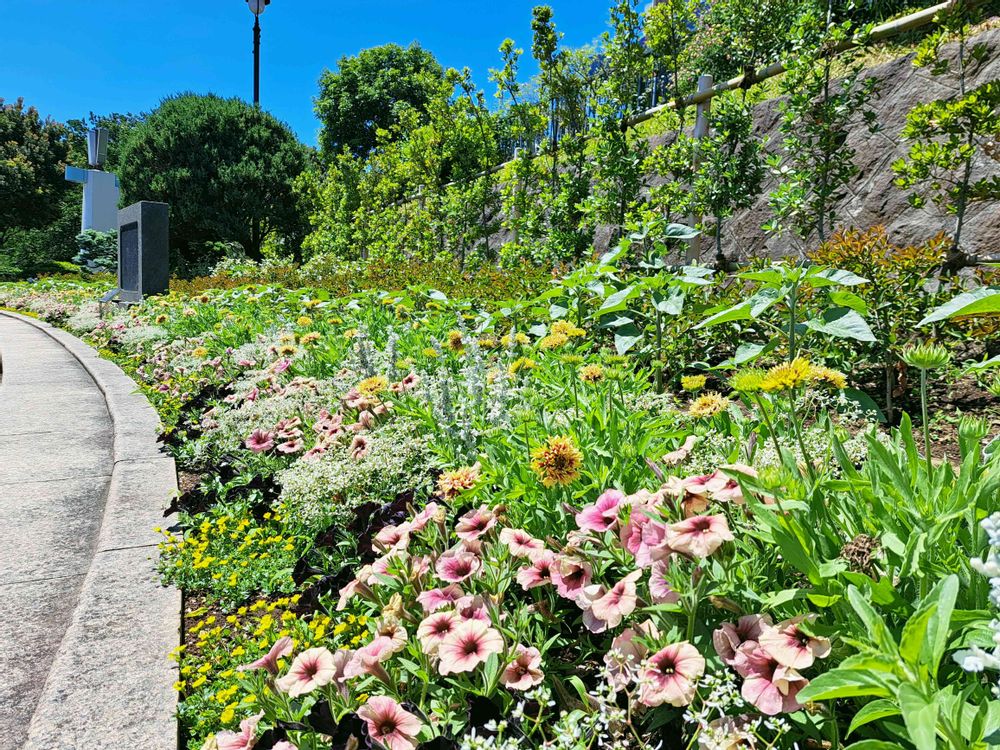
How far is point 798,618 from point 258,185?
90.4 ft

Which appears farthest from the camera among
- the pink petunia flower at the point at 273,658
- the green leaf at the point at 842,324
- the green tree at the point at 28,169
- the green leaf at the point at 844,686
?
the green tree at the point at 28,169

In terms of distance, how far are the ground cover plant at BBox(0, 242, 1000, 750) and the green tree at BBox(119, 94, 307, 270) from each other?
2409cm

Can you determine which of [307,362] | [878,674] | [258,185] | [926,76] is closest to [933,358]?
[878,674]

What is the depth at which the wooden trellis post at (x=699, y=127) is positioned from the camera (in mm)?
6898

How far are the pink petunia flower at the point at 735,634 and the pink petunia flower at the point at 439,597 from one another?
2.12 feet

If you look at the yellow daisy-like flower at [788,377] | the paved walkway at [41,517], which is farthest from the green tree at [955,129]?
the paved walkway at [41,517]

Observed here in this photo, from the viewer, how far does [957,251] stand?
409cm

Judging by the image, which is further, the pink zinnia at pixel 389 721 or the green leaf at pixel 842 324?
the green leaf at pixel 842 324

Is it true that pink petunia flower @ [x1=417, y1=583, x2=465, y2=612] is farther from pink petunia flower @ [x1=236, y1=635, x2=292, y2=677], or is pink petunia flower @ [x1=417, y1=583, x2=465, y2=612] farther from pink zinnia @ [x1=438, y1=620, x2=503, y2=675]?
pink petunia flower @ [x1=236, y1=635, x2=292, y2=677]

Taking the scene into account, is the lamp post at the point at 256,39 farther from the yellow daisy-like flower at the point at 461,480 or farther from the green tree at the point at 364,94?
the yellow daisy-like flower at the point at 461,480

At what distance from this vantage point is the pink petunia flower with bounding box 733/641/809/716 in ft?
3.61

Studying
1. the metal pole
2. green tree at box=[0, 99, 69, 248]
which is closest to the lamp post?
the metal pole

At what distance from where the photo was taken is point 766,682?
1133 millimetres

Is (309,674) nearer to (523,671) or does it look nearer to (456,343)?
(523,671)
